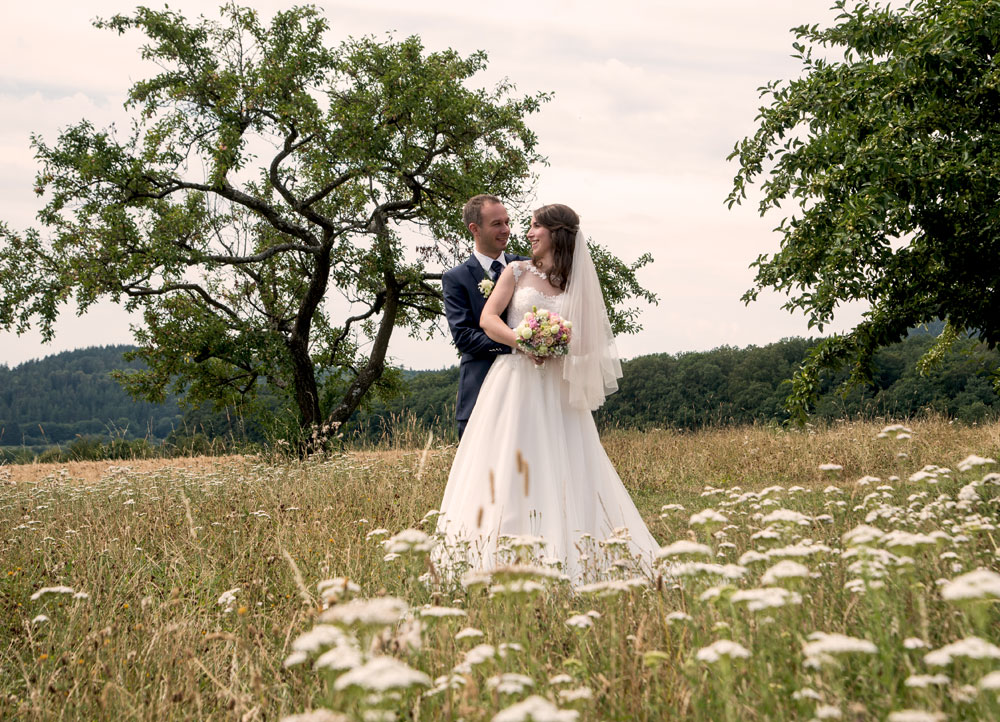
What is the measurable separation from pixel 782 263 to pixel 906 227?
146cm

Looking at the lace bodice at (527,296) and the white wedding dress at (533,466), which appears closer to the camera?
the white wedding dress at (533,466)

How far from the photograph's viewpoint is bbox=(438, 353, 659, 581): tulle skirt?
5.16 metres

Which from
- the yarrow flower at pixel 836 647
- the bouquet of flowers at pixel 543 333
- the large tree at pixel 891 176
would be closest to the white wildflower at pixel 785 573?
the yarrow flower at pixel 836 647

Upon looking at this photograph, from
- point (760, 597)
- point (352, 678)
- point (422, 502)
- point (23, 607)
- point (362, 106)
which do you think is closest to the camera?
point (352, 678)

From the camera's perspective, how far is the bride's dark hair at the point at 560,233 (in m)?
5.59

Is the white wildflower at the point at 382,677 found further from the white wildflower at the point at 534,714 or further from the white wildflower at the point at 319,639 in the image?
the white wildflower at the point at 319,639

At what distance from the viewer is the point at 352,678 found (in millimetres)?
1639

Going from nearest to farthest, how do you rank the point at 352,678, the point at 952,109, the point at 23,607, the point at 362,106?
the point at 352,678
the point at 23,607
the point at 952,109
the point at 362,106

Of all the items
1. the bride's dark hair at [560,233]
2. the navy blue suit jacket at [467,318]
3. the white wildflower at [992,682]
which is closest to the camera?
the white wildflower at [992,682]

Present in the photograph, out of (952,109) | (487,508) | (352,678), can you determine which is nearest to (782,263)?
(952,109)

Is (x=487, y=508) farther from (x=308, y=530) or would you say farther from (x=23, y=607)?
(x=23, y=607)

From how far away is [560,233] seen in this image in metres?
5.60

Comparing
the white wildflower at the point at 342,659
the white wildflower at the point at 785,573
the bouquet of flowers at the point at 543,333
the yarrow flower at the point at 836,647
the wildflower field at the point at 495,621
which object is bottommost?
the wildflower field at the point at 495,621

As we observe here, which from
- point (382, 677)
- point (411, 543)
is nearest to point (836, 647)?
point (382, 677)
